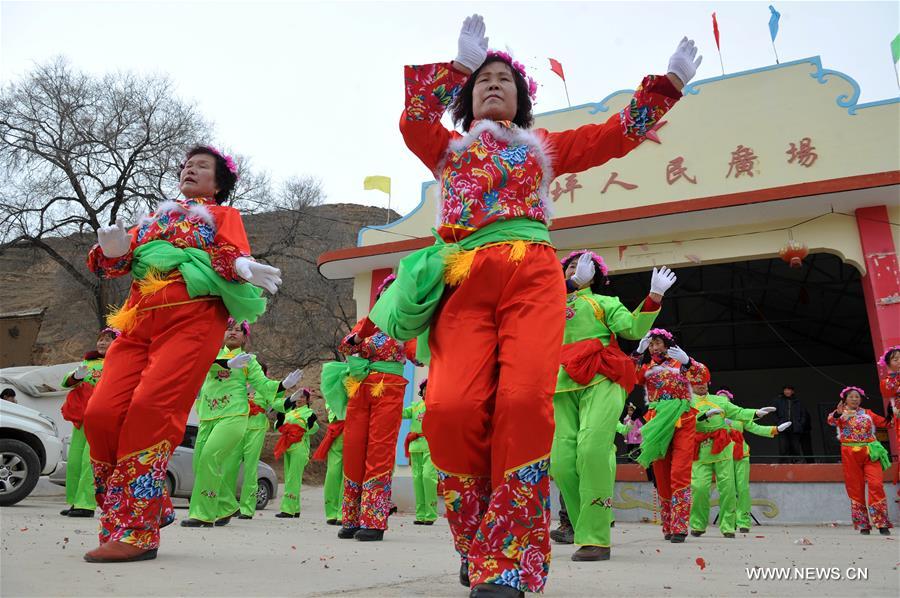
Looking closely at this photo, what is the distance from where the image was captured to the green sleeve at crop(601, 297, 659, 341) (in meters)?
4.82

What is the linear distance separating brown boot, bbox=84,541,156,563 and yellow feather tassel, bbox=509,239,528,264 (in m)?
2.12

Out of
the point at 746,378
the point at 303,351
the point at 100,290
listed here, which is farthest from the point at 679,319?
the point at 100,290

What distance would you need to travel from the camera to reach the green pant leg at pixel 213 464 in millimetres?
6609

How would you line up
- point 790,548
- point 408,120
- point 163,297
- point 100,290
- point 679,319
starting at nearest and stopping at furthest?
point 408,120 < point 163,297 < point 790,548 < point 100,290 < point 679,319

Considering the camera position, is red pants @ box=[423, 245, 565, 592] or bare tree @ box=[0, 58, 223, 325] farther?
bare tree @ box=[0, 58, 223, 325]

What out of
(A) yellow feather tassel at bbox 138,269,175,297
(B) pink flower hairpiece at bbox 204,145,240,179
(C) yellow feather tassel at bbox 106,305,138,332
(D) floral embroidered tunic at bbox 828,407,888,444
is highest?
(B) pink flower hairpiece at bbox 204,145,240,179

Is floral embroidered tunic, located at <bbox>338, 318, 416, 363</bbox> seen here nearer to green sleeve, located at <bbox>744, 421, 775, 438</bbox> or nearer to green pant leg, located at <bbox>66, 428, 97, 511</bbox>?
green pant leg, located at <bbox>66, 428, 97, 511</bbox>

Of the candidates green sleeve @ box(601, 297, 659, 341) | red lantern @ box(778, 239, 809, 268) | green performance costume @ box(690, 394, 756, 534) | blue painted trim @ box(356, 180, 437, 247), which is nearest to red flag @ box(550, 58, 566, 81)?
blue painted trim @ box(356, 180, 437, 247)

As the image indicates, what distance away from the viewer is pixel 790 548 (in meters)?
5.70

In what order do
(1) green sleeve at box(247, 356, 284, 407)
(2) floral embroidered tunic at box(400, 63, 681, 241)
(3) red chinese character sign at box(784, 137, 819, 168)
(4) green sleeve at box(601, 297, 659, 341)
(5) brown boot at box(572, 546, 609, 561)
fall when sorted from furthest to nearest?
1. (3) red chinese character sign at box(784, 137, 819, 168)
2. (1) green sleeve at box(247, 356, 284, 407)
3. (4) green sleeve at box(601, 297, 659, 341)
4. (5) brown boot at box(572, 546, 609, 561)
5. (2) floral embroidered tunic at box(400, 63, 681, 241)

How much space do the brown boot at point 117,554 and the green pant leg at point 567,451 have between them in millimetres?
2287

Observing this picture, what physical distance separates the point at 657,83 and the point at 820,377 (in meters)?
20.6

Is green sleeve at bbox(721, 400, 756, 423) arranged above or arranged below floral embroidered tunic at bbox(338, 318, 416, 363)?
below

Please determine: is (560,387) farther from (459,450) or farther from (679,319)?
(679,319)
